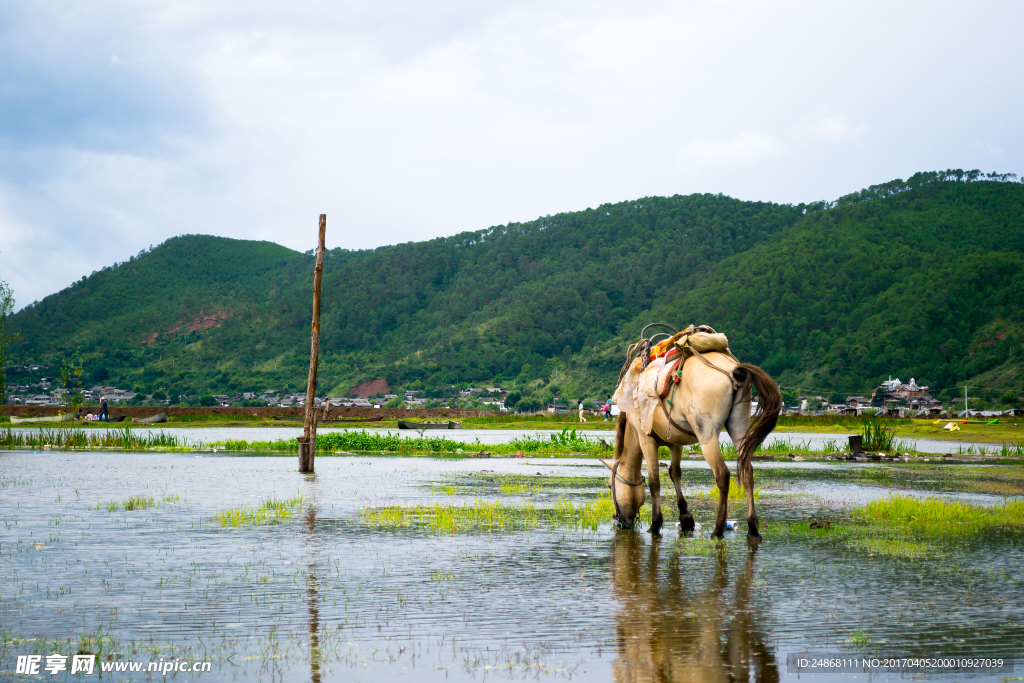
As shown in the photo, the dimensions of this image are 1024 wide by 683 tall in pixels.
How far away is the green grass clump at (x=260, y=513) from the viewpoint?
13430 mm

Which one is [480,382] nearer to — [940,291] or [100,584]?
[940,291]

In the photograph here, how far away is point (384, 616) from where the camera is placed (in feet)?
25.0

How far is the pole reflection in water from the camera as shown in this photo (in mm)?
6176

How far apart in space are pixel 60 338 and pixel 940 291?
160087mm

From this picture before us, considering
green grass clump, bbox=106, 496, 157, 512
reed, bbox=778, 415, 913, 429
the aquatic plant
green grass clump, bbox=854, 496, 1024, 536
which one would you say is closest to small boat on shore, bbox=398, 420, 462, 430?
reed, bbox=778, 415, 913, 429

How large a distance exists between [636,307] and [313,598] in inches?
6470

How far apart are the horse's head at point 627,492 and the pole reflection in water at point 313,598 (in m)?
4.44

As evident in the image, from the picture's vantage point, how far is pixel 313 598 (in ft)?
27.1

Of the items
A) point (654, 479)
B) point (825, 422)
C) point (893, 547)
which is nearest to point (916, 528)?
point (893, 547)

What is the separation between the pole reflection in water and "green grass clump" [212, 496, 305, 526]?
0.51 metres

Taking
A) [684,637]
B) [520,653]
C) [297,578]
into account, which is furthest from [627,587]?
[297,578]

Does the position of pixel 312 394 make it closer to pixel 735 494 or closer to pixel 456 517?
pixel 456 517

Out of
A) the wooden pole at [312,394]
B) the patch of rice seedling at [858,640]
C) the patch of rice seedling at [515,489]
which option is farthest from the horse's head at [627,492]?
the wooden pole at [312,394]

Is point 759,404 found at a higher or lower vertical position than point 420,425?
higher
